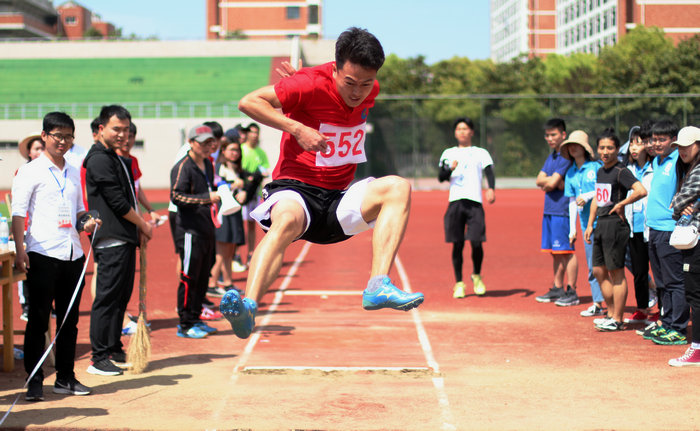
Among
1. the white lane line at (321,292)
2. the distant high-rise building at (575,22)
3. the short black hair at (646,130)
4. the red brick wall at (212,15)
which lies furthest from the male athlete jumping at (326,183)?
the red brick wall at (212,15)

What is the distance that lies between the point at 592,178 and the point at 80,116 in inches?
1311

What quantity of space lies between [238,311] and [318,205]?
84cm

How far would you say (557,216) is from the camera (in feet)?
31.8

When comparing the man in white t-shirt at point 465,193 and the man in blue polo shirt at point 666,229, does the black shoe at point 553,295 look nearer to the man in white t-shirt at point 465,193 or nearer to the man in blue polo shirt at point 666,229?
the man in white t-shirt at point 465,193

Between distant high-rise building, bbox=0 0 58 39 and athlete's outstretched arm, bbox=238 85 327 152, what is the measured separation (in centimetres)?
7433

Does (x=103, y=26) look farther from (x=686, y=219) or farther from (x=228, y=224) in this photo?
(x=686, y=219)

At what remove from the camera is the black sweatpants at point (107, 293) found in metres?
6.46

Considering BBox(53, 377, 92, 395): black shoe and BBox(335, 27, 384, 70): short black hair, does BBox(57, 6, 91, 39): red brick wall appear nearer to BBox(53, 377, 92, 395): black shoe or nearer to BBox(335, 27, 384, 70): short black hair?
BBox(53, 377, 92, 395): black shoe

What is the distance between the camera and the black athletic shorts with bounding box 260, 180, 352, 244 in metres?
4.27

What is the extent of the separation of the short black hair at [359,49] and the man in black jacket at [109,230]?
10.0 ft

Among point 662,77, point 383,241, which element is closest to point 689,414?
point 383,241

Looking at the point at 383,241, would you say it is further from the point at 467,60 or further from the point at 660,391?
the point at 467,60

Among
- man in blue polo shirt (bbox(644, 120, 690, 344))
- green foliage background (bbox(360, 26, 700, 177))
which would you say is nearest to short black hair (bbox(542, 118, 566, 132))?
man in blue polo shirt (bbox(644, 120, 690, 344))

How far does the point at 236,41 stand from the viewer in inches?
1880
